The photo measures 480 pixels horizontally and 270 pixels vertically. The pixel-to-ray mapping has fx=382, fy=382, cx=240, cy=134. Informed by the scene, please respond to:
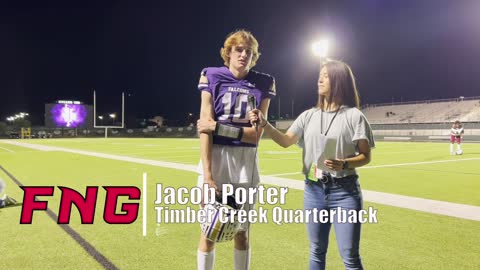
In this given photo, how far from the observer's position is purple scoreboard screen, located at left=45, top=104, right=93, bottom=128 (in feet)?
174

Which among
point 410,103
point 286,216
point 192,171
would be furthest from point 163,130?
point 286,216

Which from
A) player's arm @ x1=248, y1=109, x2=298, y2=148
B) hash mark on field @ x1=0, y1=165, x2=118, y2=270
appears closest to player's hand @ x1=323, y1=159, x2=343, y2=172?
player's arm @ x1=248, y1=109, x2=298, y2=148

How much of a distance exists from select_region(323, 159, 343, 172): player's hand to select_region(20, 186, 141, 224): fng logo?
11.8ft

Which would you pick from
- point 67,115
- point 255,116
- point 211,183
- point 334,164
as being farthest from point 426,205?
point 67,115

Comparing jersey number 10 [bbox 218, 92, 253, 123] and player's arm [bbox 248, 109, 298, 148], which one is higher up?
jersey number 10 [bbox 218, 92, 253, 123]

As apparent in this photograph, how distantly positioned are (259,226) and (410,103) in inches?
2542

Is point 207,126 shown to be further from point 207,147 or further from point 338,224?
point 338,224

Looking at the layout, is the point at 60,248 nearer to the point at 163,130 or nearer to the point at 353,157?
the point at 353,157

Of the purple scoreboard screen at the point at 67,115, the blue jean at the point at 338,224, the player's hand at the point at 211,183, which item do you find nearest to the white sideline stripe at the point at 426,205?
the blue jean at the point at 338,224

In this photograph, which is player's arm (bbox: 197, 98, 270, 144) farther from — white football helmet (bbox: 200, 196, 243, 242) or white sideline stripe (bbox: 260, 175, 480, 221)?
white sideline stripe (bbox: 260, 175, 480, 221)

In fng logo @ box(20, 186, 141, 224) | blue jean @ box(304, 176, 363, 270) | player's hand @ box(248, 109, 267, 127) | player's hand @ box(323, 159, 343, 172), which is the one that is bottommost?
fng logo @ box(20, 186, 141, 224)

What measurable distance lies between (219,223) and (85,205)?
4.77 meters

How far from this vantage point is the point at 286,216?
5699 mm

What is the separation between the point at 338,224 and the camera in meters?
2.52
